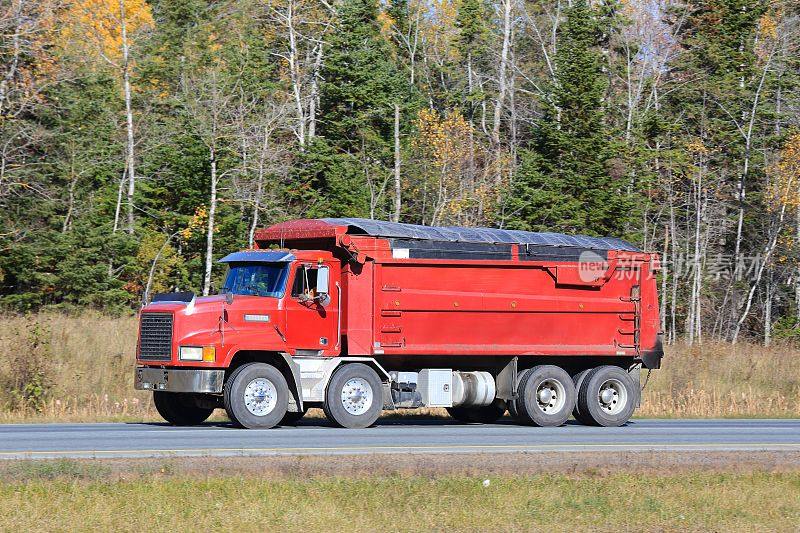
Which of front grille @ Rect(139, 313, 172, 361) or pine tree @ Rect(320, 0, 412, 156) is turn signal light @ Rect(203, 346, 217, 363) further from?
pine tree @ Rect(320, 0, 412, 156)

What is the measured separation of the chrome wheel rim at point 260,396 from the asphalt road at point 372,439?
0.51 metres

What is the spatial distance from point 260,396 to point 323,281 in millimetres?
2278

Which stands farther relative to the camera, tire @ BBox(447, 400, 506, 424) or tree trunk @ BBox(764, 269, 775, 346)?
tree trunk @ BBox(764, 269, 775, 346)

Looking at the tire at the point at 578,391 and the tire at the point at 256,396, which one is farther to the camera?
the tire at the point at 578,391

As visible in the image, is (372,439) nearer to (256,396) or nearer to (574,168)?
(256,396)

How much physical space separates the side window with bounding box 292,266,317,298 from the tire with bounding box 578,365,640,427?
228 inches

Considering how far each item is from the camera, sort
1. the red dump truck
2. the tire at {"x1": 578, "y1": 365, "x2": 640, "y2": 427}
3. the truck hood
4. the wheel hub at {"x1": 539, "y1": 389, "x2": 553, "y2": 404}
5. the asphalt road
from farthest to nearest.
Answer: the tire at {"x1": 578, "y1": 365, "x2": 640, "y2": 427} < the wheel hub at {"x1": 539, "y1": 389, "x2": 553, "y2": 404} < the red dump truck < the truck hood < the asphalt road

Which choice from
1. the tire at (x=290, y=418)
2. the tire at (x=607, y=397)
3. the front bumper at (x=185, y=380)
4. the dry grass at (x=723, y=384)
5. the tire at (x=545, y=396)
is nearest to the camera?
the front bumper at (x=185, y=380)

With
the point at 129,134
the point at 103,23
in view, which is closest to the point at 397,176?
the point at 129,134

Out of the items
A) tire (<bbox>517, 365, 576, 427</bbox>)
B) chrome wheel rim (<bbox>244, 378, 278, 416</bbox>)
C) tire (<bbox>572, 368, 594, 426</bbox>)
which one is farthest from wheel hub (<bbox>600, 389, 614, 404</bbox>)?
chrome wheel rim (<bbox>244, 378, 278, 416</bbox>)

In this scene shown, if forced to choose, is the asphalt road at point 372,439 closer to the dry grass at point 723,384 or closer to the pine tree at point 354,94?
the dry grass at point 723,384

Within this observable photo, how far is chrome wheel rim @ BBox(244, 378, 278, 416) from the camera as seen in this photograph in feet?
65.2

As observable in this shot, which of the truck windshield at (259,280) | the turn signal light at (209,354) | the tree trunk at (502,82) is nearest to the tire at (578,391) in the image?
the truck windshield at (259,280)

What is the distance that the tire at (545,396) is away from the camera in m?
22.4
